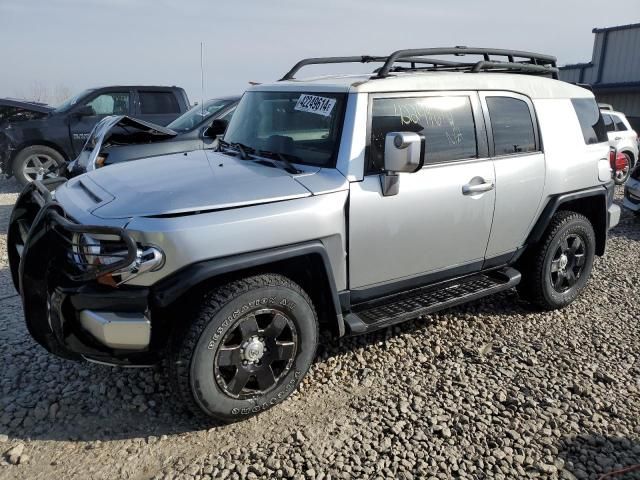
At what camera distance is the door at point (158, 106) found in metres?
9.93

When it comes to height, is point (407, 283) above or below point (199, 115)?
below

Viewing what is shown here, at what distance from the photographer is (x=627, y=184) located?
27.7 ft

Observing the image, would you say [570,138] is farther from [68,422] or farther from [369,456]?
[68,422]

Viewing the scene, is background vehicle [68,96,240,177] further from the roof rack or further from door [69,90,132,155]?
door [69,90,132,155]

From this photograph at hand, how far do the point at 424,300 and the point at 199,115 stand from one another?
496 cm

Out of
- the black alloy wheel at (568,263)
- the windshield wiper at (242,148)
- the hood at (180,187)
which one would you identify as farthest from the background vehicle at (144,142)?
the black alloy wheel at (568,263)

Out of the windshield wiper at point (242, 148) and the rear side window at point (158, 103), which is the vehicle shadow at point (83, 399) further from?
the rear side window at point (158, 103)

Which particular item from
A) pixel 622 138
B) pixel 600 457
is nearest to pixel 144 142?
pixel 600 457

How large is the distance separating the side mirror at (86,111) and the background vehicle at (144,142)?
2.96 m

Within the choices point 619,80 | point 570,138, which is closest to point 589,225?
point 570,138

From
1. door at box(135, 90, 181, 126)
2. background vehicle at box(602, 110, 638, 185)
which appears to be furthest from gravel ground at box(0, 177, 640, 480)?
background vehicle at box(602, 110, 638, 185)

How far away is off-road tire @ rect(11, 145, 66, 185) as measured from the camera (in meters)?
9.38

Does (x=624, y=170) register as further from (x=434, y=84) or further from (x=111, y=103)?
(x=111, y=103)

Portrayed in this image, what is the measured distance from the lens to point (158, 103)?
10.0 meters
